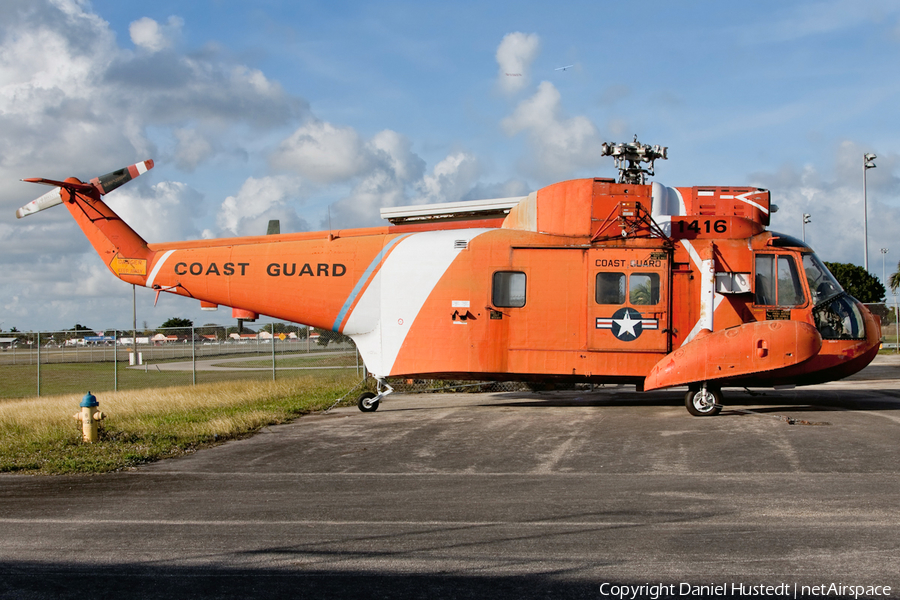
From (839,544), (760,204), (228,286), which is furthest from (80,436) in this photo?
(760,204)

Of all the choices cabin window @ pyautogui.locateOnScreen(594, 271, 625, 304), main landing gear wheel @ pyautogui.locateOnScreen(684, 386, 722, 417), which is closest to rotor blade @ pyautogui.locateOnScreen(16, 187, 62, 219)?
cabin window @ pyautogui.locateOnScreen(594, 271, 625, 304)

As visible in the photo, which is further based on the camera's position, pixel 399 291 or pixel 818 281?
pixel 399 291

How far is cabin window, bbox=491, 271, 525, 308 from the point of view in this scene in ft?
42.7

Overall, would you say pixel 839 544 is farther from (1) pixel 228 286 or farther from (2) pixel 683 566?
(1) pixel 228 286

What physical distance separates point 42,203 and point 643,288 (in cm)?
1274

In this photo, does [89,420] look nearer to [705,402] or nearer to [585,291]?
[585,291]

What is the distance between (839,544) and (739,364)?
662 centimetres

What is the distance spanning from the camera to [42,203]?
14750mm

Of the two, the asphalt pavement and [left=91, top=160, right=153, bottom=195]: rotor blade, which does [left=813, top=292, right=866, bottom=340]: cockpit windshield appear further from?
[left=91, top=160, right=153, bottom=195]: rotor blade

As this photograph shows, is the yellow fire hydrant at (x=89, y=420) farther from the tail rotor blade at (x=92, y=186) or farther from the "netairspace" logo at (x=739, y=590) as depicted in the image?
the "netairspace" logo at (x=739, y=590)

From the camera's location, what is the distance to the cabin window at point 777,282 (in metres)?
12.7

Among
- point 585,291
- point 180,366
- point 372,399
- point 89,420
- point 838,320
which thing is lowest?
point 180,366

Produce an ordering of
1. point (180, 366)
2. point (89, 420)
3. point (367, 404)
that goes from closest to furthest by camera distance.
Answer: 1. point (89, 420)
2. point (367, 404)
3. point (180, 366)

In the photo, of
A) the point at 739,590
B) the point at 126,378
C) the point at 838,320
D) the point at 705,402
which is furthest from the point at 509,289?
the point at 126,378
